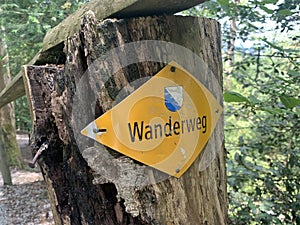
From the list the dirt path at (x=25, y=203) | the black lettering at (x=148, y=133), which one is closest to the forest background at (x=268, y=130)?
the black lettering at (x=148, y=133)

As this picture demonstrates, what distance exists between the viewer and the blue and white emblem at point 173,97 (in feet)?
2.39

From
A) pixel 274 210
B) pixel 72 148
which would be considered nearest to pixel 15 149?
pixel 274 210

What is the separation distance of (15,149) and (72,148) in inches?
221

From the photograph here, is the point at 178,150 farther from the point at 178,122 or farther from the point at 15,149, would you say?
the point at 15,149

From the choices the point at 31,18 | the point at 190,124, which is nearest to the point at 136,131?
the point at 190,124

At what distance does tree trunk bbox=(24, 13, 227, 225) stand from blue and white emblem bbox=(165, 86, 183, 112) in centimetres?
6

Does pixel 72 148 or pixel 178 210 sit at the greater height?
pixel 72 148

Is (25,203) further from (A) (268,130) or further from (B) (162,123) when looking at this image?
(B) (162,123)

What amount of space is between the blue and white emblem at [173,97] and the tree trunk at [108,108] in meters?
0.06

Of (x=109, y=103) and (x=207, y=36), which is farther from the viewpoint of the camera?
(x=207, y=36)

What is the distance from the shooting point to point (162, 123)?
2.37ft

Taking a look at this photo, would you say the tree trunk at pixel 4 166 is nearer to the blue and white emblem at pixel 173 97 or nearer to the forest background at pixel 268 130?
the forest background at pixel 268 130

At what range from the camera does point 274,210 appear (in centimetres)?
176

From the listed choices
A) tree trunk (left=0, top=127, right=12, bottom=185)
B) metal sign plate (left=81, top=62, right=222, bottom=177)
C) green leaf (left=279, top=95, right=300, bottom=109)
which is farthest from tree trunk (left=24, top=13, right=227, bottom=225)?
tree trunk (left=0, top=127, right=12, bottom=185)
